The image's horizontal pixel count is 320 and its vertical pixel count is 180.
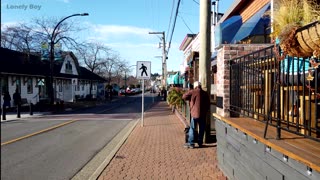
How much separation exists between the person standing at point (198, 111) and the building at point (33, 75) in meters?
19.5

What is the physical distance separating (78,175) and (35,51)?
40.5 meters

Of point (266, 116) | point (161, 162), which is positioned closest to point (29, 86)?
point (161, 162)

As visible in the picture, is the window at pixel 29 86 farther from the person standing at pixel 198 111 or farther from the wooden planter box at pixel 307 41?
the wooden planter box at pixel 307 41

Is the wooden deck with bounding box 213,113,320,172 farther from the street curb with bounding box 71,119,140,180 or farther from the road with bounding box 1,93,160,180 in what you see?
the road with bounding box 1,93,160,180

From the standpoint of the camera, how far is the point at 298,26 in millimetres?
4250

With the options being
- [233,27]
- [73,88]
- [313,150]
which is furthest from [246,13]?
[73,88]

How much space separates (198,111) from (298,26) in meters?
6.81

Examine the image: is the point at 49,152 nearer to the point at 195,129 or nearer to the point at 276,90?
the point at 195,129

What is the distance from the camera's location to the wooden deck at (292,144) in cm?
366

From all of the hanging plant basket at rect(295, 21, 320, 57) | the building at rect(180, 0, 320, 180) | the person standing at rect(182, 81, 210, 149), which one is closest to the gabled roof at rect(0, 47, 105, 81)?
the person standing at rect(182, 81, 210, 149)

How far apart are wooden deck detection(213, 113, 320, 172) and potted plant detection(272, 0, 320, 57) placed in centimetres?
93


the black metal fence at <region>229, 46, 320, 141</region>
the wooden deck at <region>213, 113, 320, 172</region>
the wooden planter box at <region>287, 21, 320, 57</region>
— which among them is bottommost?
the wooden deck at <region>213, 113, 320, 172</region>

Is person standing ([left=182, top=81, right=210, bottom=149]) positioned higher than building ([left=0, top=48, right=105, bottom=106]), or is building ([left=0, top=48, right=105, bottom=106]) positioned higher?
building ([left=0, top=48, right=105, bottom=106])

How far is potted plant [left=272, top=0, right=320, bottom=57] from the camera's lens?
3918mm
